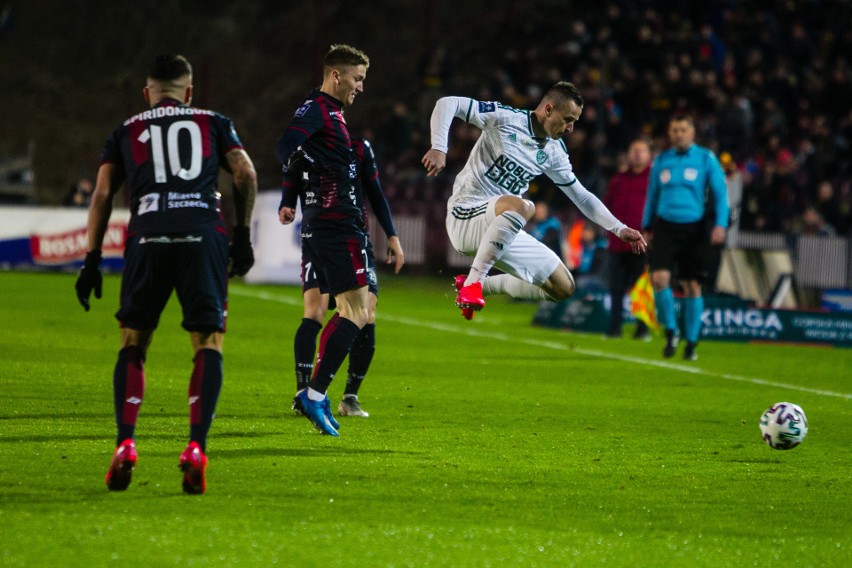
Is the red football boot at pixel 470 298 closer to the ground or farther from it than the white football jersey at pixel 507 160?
closer to the ground

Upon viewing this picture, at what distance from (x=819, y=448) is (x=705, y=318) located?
8.25 metres

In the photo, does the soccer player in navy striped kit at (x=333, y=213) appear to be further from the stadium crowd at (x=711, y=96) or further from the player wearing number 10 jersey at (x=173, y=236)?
the stadium crowd at (x=711, y=96)

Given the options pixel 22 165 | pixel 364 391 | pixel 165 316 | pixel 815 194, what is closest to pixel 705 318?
pixel 165 316

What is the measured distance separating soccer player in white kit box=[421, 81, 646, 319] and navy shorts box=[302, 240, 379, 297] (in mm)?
1029

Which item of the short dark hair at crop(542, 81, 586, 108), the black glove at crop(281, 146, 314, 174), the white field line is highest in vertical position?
the short dark hair at crop(542, 81, 586, 108)

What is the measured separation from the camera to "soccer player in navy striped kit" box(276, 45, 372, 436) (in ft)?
25.2

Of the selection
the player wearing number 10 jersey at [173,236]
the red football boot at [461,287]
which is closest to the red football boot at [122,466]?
the player wearing number 10 jersey at [173,236]

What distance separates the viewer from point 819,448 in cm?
815

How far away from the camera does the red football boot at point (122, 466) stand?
5754 millimetres

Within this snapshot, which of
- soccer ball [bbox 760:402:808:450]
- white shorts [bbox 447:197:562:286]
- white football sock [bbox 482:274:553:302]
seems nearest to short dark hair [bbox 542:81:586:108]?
white shorts [bbox 447:197:562:286]

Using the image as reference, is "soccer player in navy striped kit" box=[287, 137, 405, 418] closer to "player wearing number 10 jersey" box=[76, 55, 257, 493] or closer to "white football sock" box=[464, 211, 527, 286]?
"white football sock" box=[464, 211, 527, 286]

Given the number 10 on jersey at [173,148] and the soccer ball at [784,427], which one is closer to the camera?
the number 10 on jersey at [173,148]

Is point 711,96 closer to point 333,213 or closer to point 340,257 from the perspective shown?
point 333,213

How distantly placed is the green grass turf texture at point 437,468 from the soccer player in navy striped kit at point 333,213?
1.36 ft
